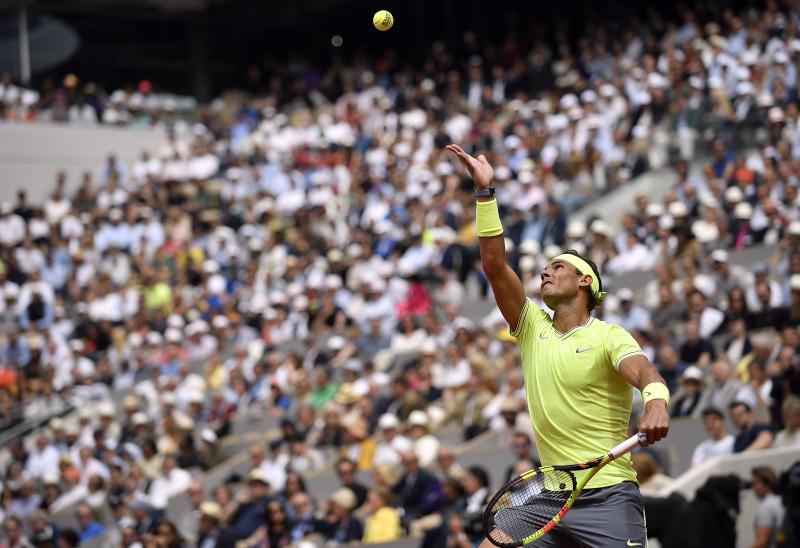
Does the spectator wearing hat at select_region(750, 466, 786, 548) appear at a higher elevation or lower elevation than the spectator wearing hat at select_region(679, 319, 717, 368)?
lower

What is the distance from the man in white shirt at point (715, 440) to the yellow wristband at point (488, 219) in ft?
18.3

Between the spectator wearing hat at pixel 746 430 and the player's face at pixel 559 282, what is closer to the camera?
the player's face at pixel 559 282

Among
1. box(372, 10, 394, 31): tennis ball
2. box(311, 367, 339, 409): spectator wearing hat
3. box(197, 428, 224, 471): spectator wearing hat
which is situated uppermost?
box(372, 10, 394, 31): tennis ball

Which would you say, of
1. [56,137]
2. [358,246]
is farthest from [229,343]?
[56,137]

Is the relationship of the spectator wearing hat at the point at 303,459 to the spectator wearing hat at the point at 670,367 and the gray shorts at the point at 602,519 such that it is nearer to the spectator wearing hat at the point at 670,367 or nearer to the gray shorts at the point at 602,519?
the spectator wearing hat at the point at 670,367

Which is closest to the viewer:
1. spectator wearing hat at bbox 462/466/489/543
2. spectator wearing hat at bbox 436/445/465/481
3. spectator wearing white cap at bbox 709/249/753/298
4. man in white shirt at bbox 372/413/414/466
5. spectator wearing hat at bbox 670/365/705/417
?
spectator wearing hat at bbox 462/466/489/543

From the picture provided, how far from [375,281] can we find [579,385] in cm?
1291

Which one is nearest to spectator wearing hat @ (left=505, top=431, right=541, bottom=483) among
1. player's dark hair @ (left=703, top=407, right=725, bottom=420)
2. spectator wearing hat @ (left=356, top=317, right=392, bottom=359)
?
player's dark hair @ (left=703, top=407, right=725, bottom=420)

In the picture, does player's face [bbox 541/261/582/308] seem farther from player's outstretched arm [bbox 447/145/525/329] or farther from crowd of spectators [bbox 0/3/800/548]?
crowd of spectators [bbox 0/3/800/548]

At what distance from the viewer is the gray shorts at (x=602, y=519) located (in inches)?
267

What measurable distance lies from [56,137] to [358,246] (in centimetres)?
994

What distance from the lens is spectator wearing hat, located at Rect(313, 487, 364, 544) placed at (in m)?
13.1

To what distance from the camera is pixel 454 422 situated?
50.7ft

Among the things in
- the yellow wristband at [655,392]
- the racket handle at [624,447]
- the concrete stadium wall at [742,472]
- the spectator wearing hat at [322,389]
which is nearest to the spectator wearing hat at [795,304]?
the concrete stadium wall at [742,472]
